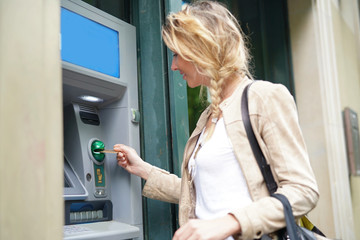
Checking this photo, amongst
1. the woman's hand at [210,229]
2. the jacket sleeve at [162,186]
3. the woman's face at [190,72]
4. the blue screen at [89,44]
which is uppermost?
the blue screen at [89,44]

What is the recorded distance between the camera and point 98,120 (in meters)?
2.38

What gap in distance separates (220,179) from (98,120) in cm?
98

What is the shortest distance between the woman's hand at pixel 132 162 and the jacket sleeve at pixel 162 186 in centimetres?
4

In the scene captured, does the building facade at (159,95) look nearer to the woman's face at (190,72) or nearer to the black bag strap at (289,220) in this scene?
the woman's face at (190,72)

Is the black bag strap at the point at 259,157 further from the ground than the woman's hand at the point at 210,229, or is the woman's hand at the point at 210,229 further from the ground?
the black bag strap at the point at 259,157

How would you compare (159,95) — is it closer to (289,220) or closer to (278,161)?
(278,161)

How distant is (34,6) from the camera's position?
1.38 meters

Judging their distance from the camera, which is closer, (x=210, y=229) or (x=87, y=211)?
(x=210, y=229)

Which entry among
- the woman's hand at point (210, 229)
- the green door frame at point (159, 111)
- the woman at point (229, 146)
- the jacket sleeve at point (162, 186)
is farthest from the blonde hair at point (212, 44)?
the green door frame at point (159, 111)

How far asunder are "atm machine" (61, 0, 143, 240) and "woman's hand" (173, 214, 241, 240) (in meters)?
0.65

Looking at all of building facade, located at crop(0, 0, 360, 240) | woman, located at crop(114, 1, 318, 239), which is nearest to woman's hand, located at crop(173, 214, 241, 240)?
woman, located at crop(114, 1, 318, 239)

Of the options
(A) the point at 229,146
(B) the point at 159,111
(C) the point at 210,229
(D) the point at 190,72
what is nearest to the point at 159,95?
(B) the point at 159,111

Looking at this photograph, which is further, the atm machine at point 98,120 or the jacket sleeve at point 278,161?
the atm machine at point 98,120

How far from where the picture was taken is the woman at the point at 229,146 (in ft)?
4.78
